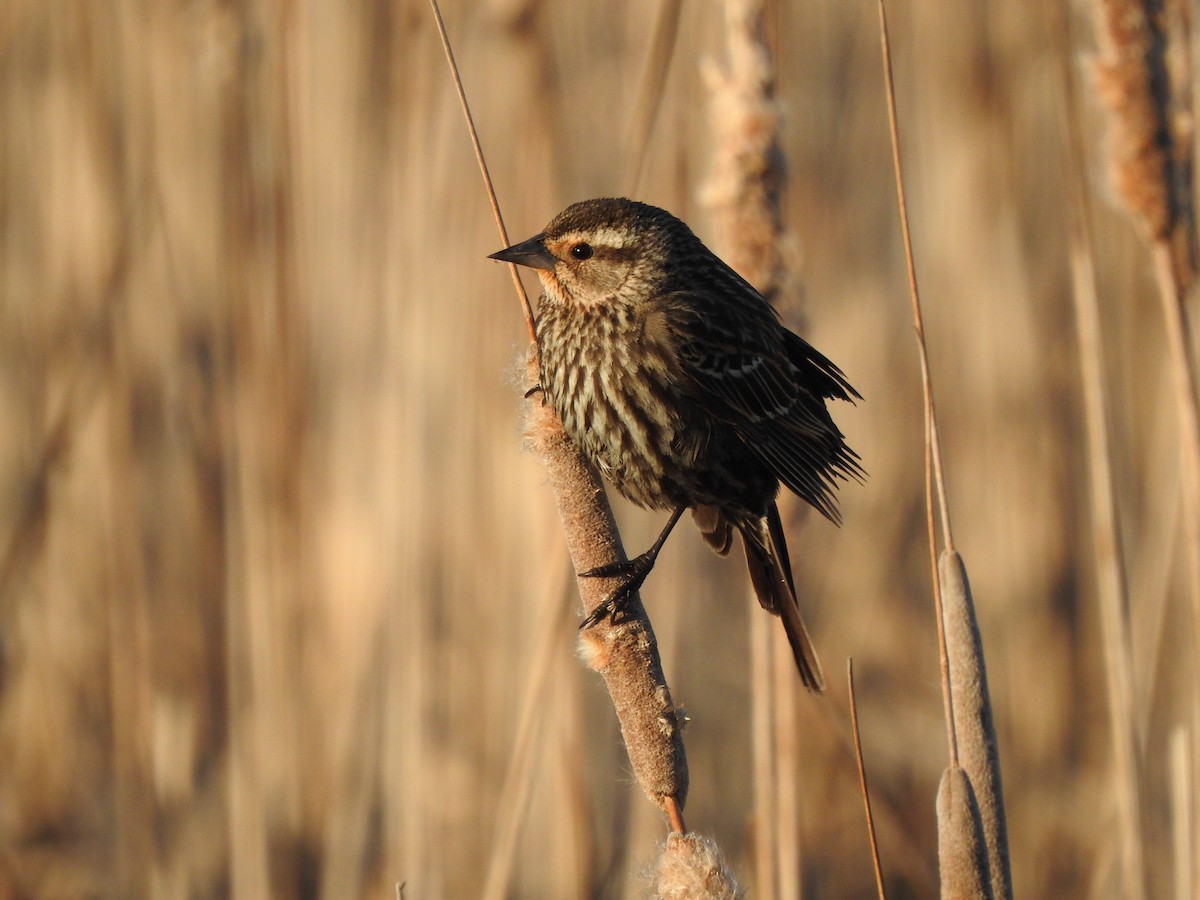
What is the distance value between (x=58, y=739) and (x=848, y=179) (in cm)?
220

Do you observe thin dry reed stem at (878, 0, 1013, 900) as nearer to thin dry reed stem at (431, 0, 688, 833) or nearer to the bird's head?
thin dry reed stem at (431, 0, 688, 833)

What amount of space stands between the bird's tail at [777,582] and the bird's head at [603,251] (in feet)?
1.43

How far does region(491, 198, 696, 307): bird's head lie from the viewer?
1.97 meters

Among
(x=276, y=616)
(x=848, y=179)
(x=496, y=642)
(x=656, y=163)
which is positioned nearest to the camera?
(x=276, y=616)

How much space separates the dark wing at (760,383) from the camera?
2010 mm

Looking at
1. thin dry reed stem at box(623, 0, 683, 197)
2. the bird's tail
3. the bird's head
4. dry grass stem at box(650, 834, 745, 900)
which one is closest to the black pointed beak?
the bird's head

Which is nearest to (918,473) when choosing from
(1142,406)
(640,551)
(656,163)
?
(1142,406)

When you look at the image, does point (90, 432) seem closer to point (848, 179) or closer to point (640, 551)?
point (640, 551)

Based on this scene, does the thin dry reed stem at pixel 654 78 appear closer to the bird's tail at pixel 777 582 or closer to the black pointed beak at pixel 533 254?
the black pointed beak at pixel 533 254

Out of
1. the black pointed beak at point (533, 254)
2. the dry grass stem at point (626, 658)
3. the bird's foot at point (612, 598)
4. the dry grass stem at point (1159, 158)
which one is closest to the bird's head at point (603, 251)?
the black pointed beak at point (533, 254)

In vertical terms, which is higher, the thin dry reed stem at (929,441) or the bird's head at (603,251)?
the bird's head at (603,251)

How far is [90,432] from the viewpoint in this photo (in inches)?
106

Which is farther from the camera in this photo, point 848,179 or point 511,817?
point 848,179

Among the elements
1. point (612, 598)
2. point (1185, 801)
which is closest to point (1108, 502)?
point (1185, 801)
